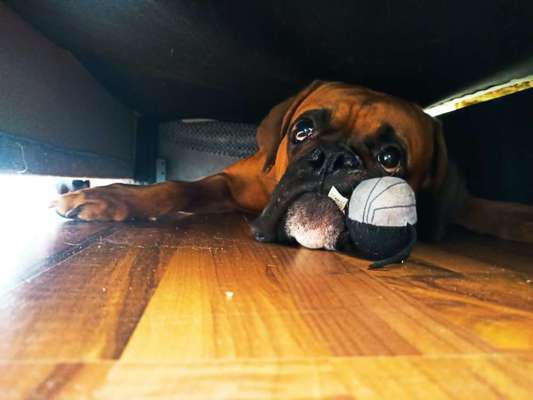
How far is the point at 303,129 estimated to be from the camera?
67.2 inches

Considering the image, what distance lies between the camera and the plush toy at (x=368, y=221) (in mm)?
1091

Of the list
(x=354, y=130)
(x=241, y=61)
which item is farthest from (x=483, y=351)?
(x=241, y=61)

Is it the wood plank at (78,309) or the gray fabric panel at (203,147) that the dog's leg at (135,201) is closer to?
the wood plank at (78,309)

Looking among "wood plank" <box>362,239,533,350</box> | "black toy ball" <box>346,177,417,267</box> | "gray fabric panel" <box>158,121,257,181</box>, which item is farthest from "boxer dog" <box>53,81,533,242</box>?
"gray fabric panel" <box>158,121,257,181</box>

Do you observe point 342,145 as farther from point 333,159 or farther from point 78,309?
point 78,309

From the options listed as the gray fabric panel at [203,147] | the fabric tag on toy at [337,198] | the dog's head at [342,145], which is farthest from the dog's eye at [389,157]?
the gray fabric panel at [203,147]

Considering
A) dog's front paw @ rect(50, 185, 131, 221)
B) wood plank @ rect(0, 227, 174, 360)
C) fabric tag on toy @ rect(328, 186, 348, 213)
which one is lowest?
dog's front paw @ rect(50, 185, 131, 221)

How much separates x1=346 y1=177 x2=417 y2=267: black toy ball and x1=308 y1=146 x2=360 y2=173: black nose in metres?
0.20

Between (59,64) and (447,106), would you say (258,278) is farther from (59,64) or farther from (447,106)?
(447,106)

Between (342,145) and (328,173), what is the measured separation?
173mm

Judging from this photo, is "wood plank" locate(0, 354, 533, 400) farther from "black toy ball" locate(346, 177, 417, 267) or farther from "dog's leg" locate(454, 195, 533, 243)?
"dog's leg" locate(454, 195, 533, 243)

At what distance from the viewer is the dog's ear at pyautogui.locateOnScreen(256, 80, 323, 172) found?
1972 millimetres

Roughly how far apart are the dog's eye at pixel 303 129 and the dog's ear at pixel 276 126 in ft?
0.78

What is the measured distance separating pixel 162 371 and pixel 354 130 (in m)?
1.30
